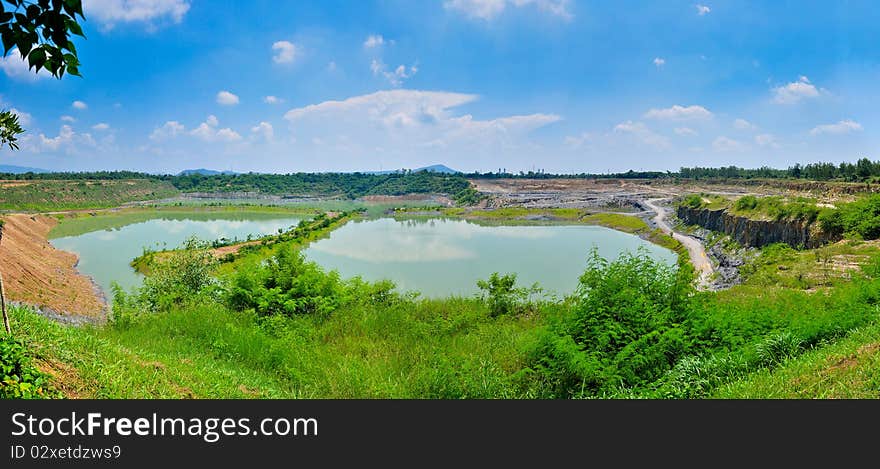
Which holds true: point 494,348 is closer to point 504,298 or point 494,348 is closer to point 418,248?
point 504,298

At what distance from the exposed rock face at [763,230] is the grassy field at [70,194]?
74227 millimetres

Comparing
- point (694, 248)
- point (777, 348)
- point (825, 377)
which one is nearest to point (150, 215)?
point (694, 248)

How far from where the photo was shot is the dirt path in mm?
27503

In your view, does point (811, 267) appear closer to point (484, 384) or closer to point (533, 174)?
point (484, 384)

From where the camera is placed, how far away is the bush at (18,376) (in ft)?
11.4

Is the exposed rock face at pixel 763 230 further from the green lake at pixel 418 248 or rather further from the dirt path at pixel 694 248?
the green lake at pixel 418 248

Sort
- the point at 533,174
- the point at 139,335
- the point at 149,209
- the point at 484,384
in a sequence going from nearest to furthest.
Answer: the point at 484,384 < the point at 139,335 < the point at 149,209 < the point at 533,174

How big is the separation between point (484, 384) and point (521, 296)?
260 inches

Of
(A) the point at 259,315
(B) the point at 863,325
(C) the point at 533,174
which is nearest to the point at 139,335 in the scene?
(A) the point at 259,315

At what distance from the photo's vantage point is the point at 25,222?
1695 inches

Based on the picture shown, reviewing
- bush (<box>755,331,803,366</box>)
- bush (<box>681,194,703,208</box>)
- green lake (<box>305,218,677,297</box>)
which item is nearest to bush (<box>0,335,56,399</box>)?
bush (<box>755,331,803,366</box>)

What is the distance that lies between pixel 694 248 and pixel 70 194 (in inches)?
3416

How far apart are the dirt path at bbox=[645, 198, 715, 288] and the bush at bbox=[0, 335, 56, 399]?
17.8 metres

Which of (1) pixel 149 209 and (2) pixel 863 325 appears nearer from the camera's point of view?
(2) pixel 863 325
